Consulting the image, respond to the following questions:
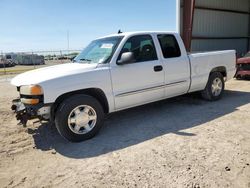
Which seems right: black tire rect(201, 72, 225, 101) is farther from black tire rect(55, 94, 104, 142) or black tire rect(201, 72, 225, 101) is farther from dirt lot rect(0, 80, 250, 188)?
black tire rect(55, 94, 104, 142)

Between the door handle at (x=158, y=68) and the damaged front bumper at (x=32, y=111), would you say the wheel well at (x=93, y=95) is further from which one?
the door handle at (x=158, y=68)

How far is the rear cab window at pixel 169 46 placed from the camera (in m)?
5.80

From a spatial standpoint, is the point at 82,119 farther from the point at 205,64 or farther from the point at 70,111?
the point at 205,64

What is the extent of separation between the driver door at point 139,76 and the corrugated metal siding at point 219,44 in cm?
927

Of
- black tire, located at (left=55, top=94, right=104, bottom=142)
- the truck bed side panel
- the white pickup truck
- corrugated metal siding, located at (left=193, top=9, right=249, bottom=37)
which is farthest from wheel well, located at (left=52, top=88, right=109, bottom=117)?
corrugated metal siding, located at (left=193, top=9, right=249, bottom=37)

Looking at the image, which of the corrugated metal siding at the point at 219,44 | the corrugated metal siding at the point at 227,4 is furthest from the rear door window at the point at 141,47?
the corrugated metal siding at the point at 227,4

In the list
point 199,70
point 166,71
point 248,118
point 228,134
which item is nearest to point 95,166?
point 228,134

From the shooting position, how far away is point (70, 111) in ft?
14.7

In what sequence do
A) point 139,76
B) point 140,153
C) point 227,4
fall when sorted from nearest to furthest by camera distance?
point 140,153, point 139,76, point 227,4

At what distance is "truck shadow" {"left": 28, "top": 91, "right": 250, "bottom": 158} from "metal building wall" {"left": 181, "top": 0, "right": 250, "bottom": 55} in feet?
23.7

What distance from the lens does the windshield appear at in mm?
5104

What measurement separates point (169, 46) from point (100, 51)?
1.65m

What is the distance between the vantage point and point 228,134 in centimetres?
462

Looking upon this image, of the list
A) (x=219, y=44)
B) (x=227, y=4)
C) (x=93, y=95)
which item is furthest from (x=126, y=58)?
(x=227, y=4)
